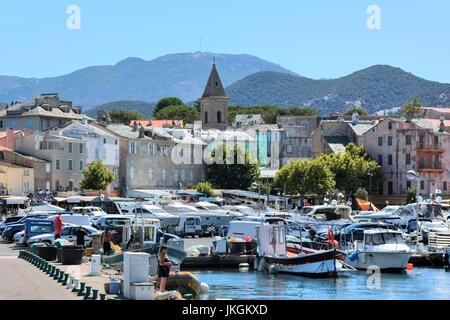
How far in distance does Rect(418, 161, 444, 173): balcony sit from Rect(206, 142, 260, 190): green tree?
18.9m

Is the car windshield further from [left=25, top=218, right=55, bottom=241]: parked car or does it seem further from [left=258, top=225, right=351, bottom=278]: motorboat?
[left=258, top=225, right=351, bottom=278]: motorboat

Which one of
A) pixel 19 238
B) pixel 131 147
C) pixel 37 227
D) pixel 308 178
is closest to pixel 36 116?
pixel 131 147

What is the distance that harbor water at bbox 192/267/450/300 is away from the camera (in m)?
43.7

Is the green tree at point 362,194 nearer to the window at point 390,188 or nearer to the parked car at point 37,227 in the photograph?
the window at point 390,188

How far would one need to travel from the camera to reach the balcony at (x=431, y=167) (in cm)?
11875

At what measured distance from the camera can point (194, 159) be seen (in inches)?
5064

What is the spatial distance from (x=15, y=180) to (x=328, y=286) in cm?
5845

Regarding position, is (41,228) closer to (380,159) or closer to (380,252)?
(380,252)

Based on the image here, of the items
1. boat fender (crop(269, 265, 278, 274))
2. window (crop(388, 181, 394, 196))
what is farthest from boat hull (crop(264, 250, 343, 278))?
window (crop(388, 181, 394, 196))

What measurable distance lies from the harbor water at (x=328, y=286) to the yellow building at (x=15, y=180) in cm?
4848

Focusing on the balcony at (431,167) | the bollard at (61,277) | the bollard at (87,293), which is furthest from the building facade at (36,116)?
the bollard at (87,293)

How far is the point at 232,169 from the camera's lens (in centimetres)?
12400
